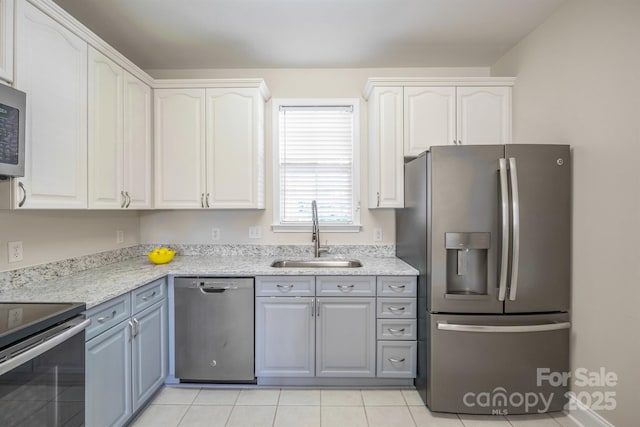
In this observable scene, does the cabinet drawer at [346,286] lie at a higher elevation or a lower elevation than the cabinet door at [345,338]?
higher

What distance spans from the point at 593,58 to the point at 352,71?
5.77 feet

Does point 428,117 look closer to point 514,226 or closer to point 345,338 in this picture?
point 514,226

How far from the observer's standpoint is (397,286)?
6.97 feet

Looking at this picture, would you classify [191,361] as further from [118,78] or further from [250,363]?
[118,78]

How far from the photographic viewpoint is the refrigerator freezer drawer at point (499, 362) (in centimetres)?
183

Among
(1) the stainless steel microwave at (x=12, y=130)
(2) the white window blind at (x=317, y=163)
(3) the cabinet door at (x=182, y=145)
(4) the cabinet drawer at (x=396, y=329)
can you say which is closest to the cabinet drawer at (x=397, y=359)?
(4) the cabinet drawer at (x=396, y=329)

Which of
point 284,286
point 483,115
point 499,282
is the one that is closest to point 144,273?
point 284,286

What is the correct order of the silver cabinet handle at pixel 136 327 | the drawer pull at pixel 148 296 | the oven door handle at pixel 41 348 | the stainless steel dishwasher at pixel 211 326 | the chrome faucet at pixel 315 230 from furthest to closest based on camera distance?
the chrome faucet at pixel 315 230 → the stainless steel dishwasher at pixel 211 326 → the drawer pull at pixel 148 296 → the silver cabinet handle at pixel 136 327 → the oven door handle at pixel 41 348

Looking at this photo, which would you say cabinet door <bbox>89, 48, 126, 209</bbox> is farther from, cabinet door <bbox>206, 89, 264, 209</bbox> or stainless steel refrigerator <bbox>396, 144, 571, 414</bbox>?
stainless steel refrigerator <bbox>396, 144, 571, 414</bbox>

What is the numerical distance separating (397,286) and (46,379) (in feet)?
6.40

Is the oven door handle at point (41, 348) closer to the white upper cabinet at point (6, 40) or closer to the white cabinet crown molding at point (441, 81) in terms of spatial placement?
the white upper cabinet at point (6, 40)

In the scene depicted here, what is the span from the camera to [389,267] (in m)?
2.24

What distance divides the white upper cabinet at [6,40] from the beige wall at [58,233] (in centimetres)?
78

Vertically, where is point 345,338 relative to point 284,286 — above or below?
below
